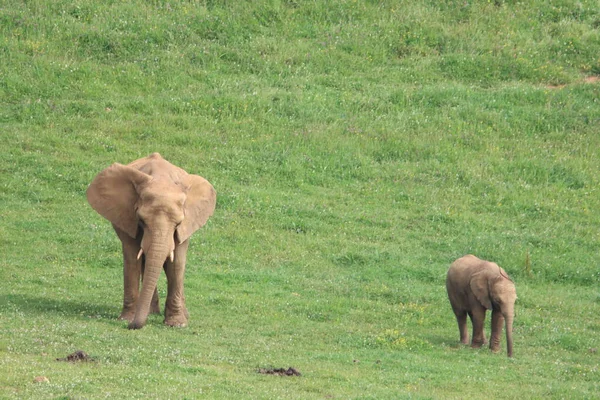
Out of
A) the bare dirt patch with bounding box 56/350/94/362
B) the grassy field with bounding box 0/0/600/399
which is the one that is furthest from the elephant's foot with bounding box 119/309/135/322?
the bare dirt patch with bounding box 56/350/94/362

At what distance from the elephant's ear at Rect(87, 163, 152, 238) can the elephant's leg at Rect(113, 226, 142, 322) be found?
279 mm

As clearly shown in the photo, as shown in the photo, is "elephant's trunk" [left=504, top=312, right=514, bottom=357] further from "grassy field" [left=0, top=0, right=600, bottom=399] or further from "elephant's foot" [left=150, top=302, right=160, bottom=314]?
"elephant's foot" [left=150, top=302, right=160, bottom=314]

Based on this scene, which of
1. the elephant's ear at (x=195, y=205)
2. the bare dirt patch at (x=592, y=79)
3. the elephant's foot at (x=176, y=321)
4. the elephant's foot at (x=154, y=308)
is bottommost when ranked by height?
the elephant's foot at (x=154, y=308)

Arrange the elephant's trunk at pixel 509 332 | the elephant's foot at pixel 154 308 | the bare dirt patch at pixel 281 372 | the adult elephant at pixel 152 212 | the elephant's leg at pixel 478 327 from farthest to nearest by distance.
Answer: the elephant's foot at pixel 154 308 → the elephant's leg at pixel 478 327 → the elephant's trunk at pixel 509 332 → the adult elephant at pixel 152 212 → the bare dirt patch at pixel 281 372

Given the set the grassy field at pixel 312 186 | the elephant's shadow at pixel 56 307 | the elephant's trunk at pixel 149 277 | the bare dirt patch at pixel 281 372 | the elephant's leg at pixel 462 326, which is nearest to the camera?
the bare dirt patch at pixel 281 372

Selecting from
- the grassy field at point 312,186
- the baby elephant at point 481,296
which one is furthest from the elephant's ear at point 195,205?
the baby elephant at point 481,296

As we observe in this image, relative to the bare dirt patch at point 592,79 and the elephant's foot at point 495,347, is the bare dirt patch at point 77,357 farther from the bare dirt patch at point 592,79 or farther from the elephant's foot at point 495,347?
the bare dirt patch at point 592,79

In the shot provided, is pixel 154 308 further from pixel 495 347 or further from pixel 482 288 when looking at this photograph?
pixel 495 347

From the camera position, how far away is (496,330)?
17.3 meters

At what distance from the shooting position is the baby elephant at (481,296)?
55.5 feet

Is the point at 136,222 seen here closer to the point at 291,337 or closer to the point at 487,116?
the point at 291,337

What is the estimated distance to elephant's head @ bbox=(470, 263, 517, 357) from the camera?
16766 mm

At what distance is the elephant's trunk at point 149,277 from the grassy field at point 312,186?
0.49 meters

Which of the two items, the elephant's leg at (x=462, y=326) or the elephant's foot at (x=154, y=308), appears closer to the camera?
the elephant's foot at (x=154, y=308)
